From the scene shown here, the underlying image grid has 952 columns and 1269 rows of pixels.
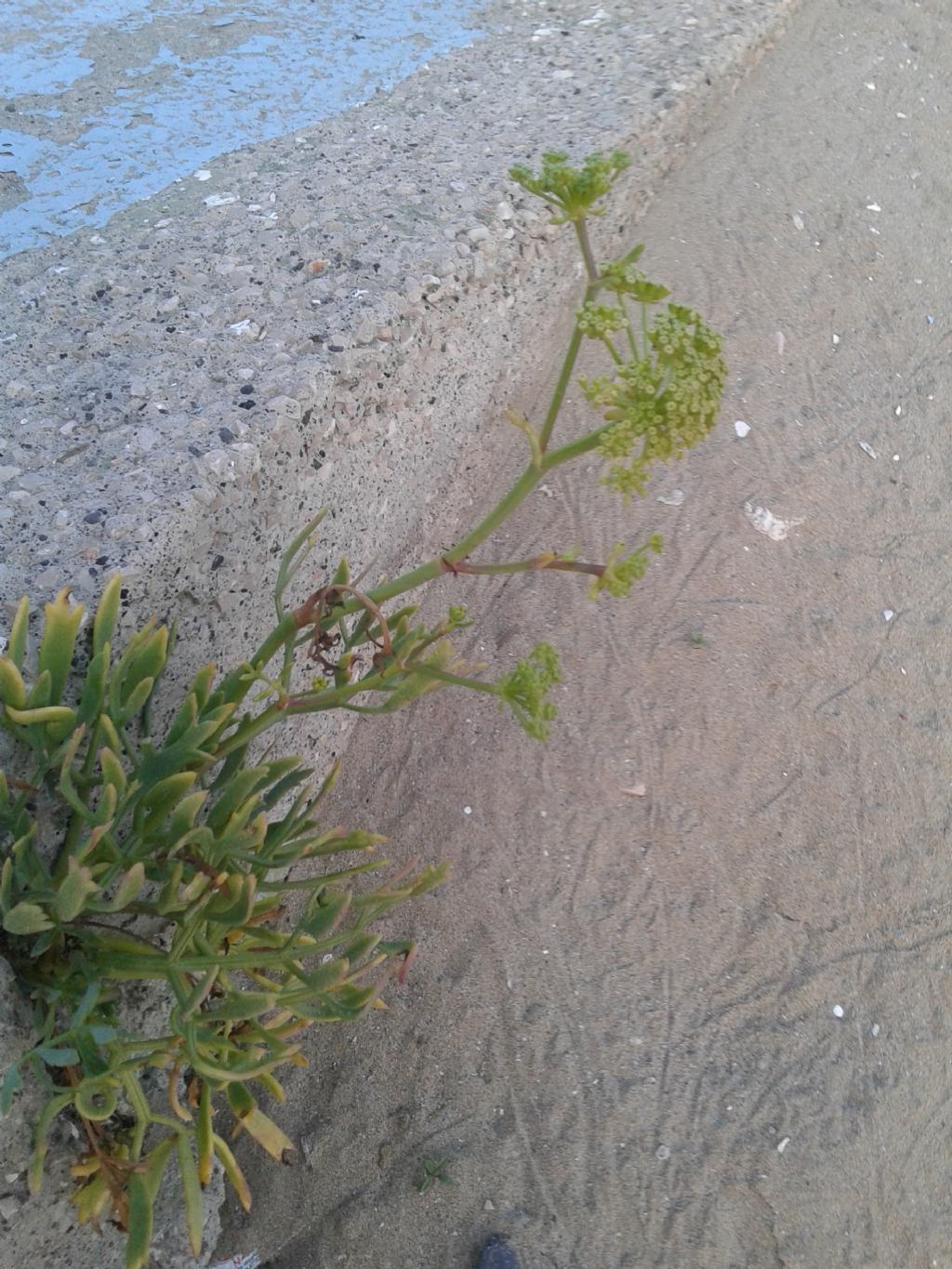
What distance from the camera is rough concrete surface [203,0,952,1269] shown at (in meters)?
2.28

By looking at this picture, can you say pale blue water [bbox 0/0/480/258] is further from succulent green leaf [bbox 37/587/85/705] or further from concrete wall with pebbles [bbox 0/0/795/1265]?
succulent green leaf [bbox 37/587/85/705]

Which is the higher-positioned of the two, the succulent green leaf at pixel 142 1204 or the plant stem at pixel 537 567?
the plant stem at pixel 537 567

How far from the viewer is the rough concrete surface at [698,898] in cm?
228

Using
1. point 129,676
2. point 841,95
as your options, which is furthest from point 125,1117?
point 841,95

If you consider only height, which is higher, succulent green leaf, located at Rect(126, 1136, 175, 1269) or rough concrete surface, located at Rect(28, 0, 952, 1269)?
succulent green leaf, located at Rect(126, 1136, 175, 1269)

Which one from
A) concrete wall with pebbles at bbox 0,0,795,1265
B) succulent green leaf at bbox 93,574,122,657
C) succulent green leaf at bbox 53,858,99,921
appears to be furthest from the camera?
concrete wall with pebbles at bbox 0,0,795,1265

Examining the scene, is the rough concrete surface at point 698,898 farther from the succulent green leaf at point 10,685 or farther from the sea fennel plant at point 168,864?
the succulent green leaf at point 10,685

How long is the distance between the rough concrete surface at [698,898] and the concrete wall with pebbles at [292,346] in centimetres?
41

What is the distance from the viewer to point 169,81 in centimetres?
320

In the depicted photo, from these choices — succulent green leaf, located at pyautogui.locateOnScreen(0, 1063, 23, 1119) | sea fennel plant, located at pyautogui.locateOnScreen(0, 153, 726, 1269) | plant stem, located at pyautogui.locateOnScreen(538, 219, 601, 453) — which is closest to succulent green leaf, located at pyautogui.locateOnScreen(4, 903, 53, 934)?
sea fennel plant, located at pyautogui.locateOnScreen(0, 153, 726, 1269)

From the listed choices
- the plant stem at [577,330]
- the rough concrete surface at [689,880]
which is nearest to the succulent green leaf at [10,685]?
the rough concrete surface at [689,880]

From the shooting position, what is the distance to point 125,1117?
1923mm

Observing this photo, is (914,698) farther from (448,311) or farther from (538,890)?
(448,311)

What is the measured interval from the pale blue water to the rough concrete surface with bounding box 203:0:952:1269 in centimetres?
105
